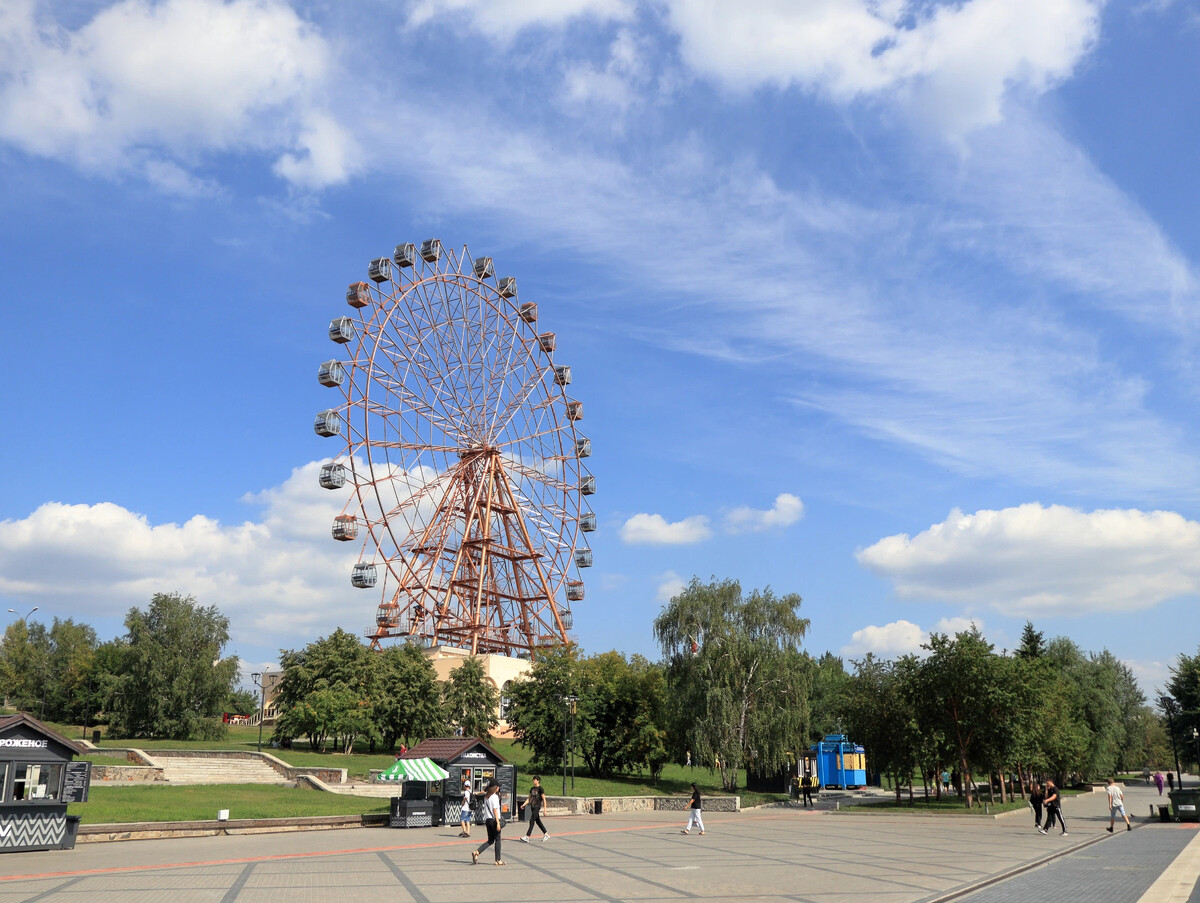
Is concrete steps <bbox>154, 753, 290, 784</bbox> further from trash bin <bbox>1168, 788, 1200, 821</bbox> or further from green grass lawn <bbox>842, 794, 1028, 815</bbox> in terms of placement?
trash bin <bbox>1168, 788, 1200, 821</bbox>

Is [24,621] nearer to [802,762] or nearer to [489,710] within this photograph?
[489,710]

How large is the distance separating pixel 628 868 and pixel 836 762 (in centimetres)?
4428

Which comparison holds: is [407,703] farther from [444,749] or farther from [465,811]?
[465,811]

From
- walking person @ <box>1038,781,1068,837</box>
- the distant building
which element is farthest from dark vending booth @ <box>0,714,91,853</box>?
the distant building

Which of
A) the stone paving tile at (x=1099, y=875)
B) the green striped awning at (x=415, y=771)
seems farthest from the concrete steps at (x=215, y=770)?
the stone paving tile at (x=1099, y=875)

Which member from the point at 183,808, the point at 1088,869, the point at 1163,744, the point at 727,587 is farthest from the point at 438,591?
the point at 1163,744

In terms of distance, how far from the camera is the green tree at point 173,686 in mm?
52062

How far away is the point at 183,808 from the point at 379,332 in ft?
108

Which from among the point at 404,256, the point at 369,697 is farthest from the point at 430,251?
the point at 369,697

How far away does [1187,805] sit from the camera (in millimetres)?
32219

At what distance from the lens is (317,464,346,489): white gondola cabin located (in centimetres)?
5438

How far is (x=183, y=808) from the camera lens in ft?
91.9

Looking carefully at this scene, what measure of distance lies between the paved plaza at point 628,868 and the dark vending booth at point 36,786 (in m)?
0.55

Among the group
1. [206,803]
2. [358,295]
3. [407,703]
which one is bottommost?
[206,803]
